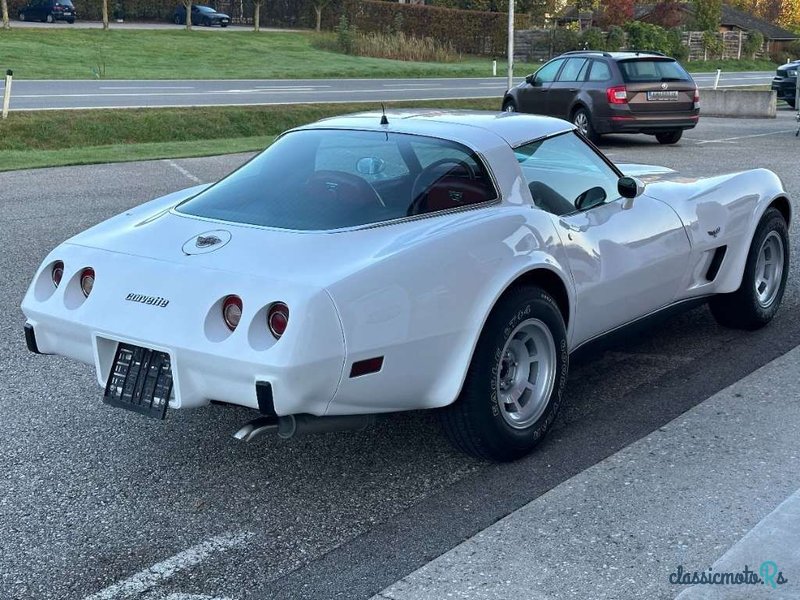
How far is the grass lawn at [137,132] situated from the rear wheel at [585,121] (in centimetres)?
526

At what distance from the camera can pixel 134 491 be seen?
4012mm

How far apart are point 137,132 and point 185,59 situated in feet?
64.4

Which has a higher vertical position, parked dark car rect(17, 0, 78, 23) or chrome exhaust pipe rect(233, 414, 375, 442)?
parked dark car rect(17, 0, 78, 23)

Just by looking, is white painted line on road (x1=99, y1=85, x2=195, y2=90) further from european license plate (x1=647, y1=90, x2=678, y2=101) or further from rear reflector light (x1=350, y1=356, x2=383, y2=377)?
rear reflector light (x1=350, y1=356, x2=383, y2=377)

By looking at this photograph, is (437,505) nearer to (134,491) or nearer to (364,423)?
(364,423)

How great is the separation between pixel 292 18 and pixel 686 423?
5436 cm

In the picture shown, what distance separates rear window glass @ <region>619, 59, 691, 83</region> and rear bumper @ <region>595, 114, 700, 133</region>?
644 millimetres

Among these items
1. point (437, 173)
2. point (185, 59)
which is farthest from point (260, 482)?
point (185, 59)

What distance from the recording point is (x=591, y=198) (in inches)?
192

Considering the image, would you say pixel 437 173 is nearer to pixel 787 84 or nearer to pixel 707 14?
pixel 787 84

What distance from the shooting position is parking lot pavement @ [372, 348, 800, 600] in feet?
10.6

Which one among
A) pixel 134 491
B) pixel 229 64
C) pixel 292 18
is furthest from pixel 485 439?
pixel 292 18

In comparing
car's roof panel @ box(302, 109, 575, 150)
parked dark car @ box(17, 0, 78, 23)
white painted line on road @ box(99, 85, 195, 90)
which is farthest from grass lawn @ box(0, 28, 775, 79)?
car's roof panel @ box(302, 109, 575, 150)

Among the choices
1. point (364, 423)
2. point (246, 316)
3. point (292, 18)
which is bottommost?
point (364, 423)
